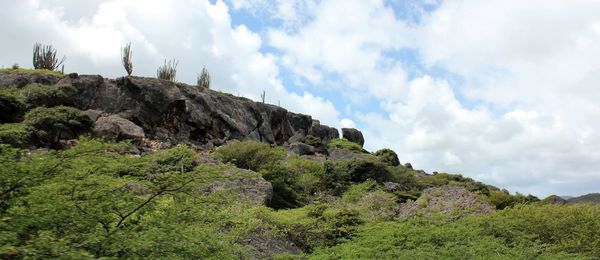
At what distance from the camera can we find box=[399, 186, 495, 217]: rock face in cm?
1808

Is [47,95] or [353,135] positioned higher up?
[353,135]

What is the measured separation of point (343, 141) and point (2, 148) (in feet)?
157

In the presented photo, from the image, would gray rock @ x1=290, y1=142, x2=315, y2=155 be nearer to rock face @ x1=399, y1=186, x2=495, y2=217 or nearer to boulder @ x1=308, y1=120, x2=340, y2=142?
boulder @ x1=308, y1=120, x2=340, y2=142

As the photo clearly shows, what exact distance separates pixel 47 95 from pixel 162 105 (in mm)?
7516

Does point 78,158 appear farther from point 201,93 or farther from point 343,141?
point 343,141

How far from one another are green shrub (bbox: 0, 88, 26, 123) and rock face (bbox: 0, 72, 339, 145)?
6271mm

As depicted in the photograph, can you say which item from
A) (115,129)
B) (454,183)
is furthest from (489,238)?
(454,183)

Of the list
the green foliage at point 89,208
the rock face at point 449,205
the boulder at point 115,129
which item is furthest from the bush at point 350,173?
the green foliage at point 89,208

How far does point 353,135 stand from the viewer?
199ft

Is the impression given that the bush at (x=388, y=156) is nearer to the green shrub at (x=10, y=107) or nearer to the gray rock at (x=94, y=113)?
the gray rock at (x=94, y=113)

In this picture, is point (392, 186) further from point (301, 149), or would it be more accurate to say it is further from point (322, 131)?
point (322, 131)

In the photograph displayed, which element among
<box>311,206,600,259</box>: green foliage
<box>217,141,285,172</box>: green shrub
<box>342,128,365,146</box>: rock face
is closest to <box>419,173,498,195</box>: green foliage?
<box>311,206,600,259</box>: green foliage

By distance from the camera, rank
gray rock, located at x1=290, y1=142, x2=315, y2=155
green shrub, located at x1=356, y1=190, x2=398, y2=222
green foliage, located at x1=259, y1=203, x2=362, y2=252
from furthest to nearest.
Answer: gray rock, located at x1=290, y1=142, x2=315, y2=155 < green shrub, located at x1=356, y1=190, x2=398, y2=222 < green foliage, located at x1=259, y1=203, x2=362, y2=252

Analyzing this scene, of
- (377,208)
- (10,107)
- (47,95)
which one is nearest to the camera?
(377,208)
